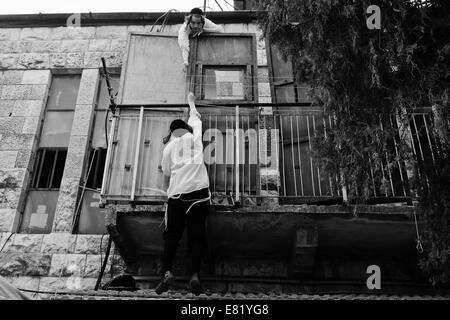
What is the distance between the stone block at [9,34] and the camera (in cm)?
809

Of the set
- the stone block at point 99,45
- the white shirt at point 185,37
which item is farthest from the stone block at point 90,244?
the stone block at point 99,45

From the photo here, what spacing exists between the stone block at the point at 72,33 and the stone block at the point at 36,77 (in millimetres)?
669

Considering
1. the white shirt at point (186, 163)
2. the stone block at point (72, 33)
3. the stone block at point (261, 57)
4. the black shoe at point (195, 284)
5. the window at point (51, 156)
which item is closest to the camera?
the black shoe at point (195, 284)

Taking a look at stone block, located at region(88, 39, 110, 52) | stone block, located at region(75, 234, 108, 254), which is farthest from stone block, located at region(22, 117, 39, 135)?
stone block, located at region(75, 234, 108, 254)

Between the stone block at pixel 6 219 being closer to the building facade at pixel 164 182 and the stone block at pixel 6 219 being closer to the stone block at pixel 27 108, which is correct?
the building facade at pixel 164 182

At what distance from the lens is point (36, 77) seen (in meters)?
7.71

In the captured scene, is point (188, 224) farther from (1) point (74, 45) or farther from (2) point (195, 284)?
(1) point (74, 45)

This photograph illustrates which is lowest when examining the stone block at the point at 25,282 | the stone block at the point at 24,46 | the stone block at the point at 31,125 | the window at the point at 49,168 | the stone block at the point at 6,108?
the stone block at the point at 25,282

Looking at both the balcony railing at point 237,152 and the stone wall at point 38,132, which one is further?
the stone wall at point 38,132

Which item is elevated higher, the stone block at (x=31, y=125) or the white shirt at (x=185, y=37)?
the white shirt at (x=185, y=37)

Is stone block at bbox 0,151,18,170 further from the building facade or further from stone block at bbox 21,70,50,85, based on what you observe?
stone block at bbox 21,70,50,85

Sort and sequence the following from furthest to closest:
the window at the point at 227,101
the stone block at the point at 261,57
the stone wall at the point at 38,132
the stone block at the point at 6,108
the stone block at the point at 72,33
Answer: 1. the stone block at the point at 72,33
2. the stone block at the point at 261,57
3. the stone block at the point at 6,108
4. the stone wall at the point at 38,132
5. the window at the point at 227,101

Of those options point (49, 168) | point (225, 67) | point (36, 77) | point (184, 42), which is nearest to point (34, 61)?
point (36, 77)
